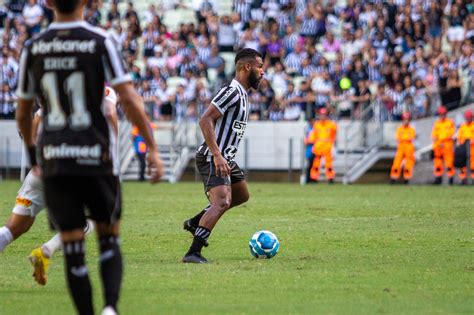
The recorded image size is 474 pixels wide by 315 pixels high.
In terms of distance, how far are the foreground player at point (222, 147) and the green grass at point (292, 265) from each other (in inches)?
16.1

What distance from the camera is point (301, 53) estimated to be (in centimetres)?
3331

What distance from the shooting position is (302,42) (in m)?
33.8

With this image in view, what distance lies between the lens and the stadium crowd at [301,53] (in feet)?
102

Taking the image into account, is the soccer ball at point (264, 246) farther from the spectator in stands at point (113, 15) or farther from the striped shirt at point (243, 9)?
the spectator in stands at point (113, 15)

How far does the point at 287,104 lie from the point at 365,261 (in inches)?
810

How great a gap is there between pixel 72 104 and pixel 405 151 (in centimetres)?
2424

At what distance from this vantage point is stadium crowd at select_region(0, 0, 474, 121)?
30938mm

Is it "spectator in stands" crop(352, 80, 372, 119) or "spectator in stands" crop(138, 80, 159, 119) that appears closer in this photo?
"spectator in stands" crop(352, 80, 372, 119)

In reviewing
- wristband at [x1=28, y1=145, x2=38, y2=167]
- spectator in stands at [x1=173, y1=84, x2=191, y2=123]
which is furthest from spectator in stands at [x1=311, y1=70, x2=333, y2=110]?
wristband at [x1=28, y1=145, x2=38, y2=167]

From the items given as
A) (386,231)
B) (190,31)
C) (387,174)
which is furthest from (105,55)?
(190,31)

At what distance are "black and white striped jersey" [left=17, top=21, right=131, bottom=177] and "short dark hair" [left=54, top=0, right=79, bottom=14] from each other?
3.4 inches

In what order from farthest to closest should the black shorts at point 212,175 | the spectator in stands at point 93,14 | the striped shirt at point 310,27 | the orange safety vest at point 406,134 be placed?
the spectator in stands at point 93,14 → the striped shirt at point 310,27 → the orange safety vest at point 406,134 → the black shorts at point 212,175

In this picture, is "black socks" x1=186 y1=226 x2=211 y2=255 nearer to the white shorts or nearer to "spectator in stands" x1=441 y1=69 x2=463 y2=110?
the white shorts

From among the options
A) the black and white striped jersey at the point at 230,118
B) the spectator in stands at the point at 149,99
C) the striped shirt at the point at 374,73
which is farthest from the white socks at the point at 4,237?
the striped shirt at the point at 374,73
